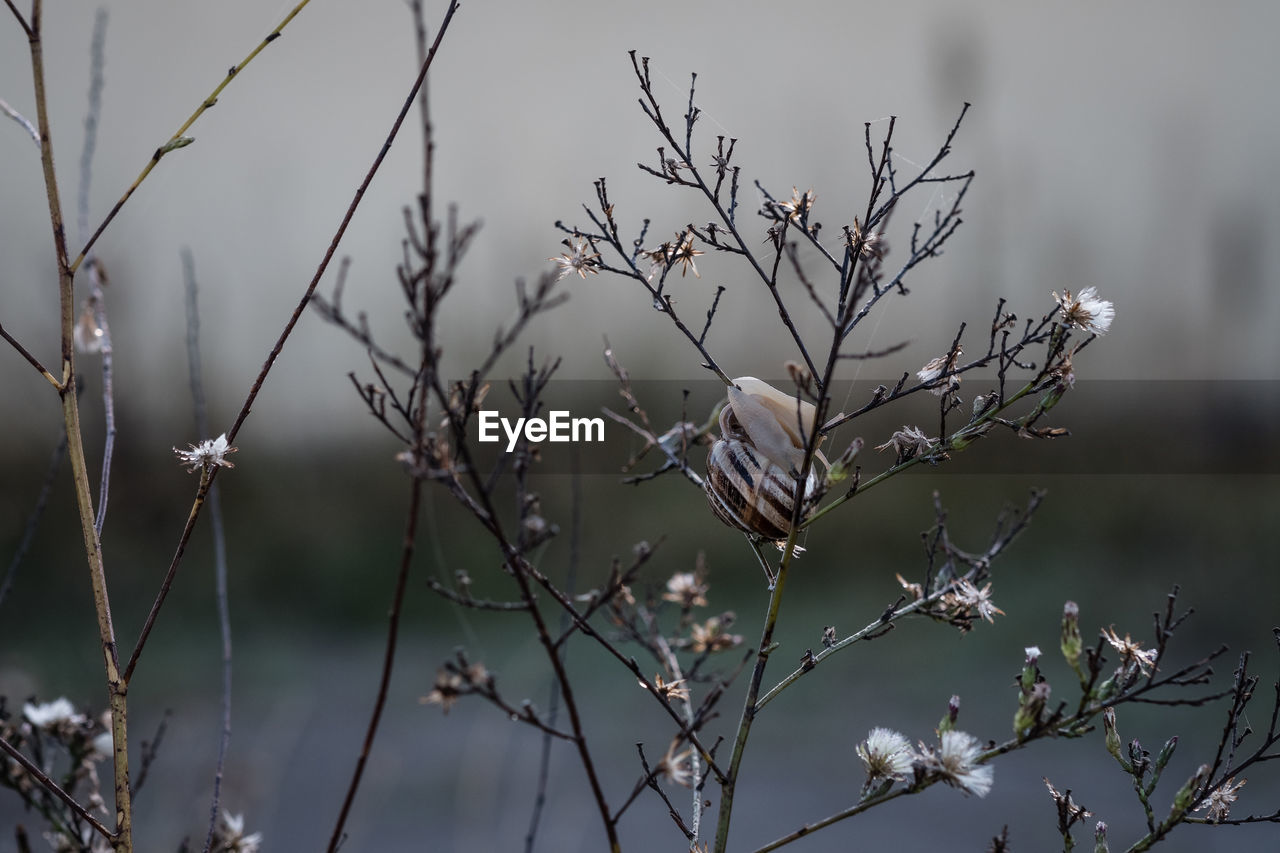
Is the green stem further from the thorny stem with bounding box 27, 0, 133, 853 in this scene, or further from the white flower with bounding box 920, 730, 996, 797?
the thorny stem with bounding box 27, 0, 133, 853

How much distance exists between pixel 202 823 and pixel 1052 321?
168 centimetres

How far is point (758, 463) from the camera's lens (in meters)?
0.56

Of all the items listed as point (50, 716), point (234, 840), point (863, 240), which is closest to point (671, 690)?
point (863, 240)

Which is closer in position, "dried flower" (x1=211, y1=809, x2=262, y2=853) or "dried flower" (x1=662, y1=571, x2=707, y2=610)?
"dried flower" (x1=662, y1=571, x2=707, y2=610)

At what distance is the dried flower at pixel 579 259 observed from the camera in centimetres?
55

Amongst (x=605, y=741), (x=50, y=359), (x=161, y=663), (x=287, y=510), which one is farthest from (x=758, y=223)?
(x=161, y=663)

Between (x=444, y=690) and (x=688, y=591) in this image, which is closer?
(x=444, y=690)

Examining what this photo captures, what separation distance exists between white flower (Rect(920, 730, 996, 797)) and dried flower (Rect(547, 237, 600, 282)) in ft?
1.08

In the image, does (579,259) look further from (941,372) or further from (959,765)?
(959,765)

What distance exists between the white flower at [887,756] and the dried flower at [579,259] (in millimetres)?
312

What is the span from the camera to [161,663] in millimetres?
2152

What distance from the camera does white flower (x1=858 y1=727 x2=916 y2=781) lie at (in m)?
0.44

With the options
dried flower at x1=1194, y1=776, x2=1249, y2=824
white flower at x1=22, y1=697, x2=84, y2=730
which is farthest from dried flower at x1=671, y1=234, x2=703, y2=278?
white flower at x1=22, y1=697, x2=84, y2=730

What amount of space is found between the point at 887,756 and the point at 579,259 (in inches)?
12.9
